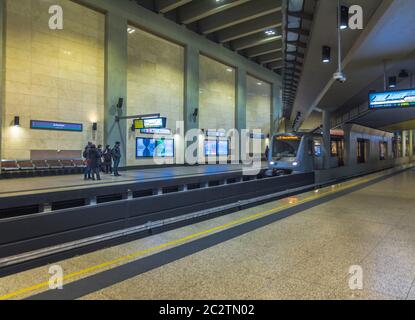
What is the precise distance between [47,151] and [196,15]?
1381 cm

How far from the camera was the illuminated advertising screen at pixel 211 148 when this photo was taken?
27.1 metres

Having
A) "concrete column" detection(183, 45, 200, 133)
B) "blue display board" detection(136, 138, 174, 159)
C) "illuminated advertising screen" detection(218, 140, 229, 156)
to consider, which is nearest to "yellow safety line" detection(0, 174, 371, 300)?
"blue display board" detection(136, 138, 174, 159)

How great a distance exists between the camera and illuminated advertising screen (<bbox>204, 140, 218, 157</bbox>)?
1069 inches

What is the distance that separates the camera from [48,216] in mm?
4465

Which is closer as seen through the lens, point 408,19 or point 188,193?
point 408,19

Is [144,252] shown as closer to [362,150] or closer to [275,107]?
[362,150]

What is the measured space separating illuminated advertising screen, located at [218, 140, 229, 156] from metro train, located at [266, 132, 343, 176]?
40.1 ft

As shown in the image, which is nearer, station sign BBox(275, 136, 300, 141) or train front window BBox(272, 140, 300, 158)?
train front window BBox(272, 140, 300, 158)

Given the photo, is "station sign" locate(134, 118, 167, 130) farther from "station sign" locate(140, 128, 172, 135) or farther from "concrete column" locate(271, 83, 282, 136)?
"concrete column" locate(271, 83, 282, 136)

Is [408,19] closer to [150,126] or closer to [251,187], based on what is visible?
[251,187]

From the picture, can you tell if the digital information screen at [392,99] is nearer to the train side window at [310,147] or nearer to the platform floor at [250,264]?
the platform floor at [250,264]
